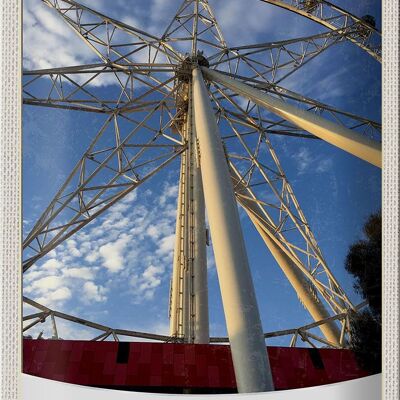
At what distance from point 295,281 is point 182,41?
631 cm

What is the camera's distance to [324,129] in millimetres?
9125

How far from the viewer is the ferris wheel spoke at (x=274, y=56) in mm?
10979

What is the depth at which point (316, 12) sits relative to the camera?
38.5ft

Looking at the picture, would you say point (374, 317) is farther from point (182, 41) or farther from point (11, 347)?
point (182, 41)

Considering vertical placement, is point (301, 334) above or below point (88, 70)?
below

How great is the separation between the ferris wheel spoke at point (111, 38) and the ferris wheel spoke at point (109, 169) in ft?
4.15

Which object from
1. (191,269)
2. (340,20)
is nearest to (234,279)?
(191,269)

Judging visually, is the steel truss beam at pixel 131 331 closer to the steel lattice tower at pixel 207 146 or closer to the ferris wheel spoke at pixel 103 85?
the steel lattice tower at pixel 207 146

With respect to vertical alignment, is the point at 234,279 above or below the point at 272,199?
below

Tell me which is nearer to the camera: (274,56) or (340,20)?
(340,20)

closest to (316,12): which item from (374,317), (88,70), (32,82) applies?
(88,70)

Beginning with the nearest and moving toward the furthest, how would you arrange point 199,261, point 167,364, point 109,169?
point 167,364, point 199,261, point 109,169

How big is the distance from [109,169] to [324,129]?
17.3ft

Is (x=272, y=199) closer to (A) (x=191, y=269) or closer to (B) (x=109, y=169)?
(B) (x=109, y=169)
